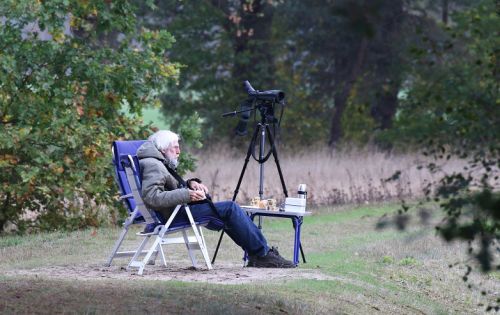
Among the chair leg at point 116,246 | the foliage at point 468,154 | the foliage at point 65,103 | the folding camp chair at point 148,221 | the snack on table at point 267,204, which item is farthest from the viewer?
the foliage at point 65,103

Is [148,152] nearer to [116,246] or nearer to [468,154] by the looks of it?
[116,246]

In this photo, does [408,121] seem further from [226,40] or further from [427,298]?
[427,298]

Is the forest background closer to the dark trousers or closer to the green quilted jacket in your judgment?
the dark trousers

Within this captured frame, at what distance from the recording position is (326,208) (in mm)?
21812

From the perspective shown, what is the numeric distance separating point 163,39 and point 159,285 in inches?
329

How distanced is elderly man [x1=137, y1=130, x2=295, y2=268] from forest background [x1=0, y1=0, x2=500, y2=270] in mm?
1858

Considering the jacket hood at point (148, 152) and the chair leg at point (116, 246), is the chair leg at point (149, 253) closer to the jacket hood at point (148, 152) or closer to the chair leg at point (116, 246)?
the chair leg at point (116, 246)

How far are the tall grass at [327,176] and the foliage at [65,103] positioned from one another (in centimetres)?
392

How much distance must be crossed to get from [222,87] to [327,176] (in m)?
10.8

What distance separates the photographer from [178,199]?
1088 cm

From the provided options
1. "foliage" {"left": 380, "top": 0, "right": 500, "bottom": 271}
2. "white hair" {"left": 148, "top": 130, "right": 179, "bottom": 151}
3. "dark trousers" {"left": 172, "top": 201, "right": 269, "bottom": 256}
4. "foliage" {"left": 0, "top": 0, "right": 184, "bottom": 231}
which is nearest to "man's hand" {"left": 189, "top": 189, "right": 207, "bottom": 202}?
"dark trousers" {"left": 172, "top": 201, "right": 269, "bottom": 256}

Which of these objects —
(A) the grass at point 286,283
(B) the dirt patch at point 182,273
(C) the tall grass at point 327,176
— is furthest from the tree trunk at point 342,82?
(B) the dirt patch at point 182,273

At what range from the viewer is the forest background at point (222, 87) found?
7773mm

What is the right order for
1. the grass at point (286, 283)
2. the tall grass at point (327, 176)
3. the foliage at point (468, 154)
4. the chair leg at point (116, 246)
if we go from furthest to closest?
the tall grass at point (327, 176) < the chair leg at point (116, 246) < the grass at point (286, 283) < the foliage at point (468, 154)
